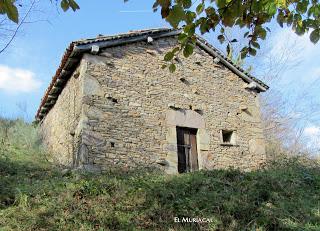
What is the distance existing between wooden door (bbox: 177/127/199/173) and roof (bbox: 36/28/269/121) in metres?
2.92

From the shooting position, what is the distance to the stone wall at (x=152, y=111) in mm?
9812

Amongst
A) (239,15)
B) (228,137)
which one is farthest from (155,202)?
(228,137)

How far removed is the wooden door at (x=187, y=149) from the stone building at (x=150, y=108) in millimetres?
28

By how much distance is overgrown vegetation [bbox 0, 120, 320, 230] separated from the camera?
5.89 metres

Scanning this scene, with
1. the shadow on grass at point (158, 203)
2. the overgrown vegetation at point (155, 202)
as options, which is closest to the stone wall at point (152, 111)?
the overgrown vegetation at point (155, 202)

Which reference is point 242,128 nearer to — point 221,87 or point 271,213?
point 221,87

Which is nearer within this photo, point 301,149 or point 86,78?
point 86,78

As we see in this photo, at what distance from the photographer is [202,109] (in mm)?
11609

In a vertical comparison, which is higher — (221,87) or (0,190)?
(221,87)

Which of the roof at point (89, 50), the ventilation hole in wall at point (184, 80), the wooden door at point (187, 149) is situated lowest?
the wooden door at point (187, 149)

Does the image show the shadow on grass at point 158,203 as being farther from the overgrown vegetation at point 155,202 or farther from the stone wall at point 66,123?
the stone wall at point 66,123

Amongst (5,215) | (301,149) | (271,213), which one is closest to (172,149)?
(271,213)

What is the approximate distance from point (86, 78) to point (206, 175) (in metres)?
4.01

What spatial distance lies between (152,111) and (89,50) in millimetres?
2370
